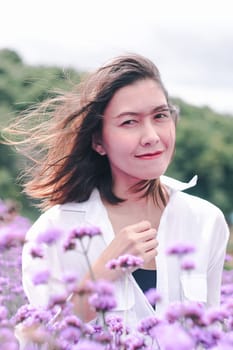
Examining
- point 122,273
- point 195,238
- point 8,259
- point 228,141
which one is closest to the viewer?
point 122,273

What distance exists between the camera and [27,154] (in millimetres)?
2652

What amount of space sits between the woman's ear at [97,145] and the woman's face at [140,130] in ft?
0.22

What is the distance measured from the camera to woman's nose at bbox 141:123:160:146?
6.97ft

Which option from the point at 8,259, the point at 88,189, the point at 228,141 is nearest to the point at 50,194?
the point at 88,189

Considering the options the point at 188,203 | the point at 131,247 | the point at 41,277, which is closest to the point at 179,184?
the point at 188,203

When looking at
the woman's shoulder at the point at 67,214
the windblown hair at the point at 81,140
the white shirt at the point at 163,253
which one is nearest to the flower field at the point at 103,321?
the white shirt at the point at 163,253

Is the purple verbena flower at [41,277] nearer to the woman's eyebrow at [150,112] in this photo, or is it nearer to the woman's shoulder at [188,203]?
the woman's eyebrow at [150,112]

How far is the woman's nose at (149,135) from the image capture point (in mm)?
2125

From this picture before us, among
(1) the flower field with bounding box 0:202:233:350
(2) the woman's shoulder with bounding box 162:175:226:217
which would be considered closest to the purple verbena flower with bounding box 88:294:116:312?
(1) the flower field with bounding box 0:202:233:350

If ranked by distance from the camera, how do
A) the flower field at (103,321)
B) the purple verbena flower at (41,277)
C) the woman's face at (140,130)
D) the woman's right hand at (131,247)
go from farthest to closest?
the woman's face at (140,130) < the woman's right hand at (131,247) < the purple verbena flower at (41,277) < the flower field at (103,321)

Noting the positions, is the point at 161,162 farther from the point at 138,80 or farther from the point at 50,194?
the point at 50,194

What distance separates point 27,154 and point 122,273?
65 cm

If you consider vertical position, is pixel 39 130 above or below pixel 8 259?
above

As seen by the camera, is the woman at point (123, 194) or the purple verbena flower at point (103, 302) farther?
the woman at point (123, 194)
